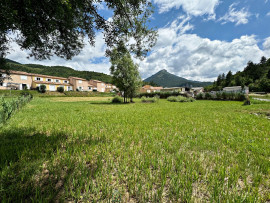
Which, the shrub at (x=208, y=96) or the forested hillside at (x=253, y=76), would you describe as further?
the forested hillside at (x=253, y=76)

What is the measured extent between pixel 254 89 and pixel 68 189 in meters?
88.8

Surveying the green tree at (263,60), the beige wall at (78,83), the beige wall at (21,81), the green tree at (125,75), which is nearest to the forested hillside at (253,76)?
the green tree at (263,60)

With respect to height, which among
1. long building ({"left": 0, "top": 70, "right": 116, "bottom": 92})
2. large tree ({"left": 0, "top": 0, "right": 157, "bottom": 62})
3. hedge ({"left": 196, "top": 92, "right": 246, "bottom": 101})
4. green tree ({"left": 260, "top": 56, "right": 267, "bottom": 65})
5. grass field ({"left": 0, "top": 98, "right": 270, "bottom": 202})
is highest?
green tree ({"left": 260, "top": 56, "right": 267, "bottom": 65})

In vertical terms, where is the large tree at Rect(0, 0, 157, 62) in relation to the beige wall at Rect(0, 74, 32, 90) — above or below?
below

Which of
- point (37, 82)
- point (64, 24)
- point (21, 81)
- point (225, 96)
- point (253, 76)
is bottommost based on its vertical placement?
point (225, 96)

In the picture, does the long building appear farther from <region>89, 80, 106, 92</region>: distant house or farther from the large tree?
the large tree

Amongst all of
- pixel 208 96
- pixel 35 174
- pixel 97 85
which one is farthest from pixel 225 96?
pixel 97 85

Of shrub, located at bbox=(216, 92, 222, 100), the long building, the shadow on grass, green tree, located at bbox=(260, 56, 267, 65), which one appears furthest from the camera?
green tree, located at bbox=(260, 56, 267, 65)

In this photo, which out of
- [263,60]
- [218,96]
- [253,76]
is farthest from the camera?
[263,60]

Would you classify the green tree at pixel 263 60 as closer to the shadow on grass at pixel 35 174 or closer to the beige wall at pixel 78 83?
the shadow on grass at pixel 35 174

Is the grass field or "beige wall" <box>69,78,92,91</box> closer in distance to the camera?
the grass field

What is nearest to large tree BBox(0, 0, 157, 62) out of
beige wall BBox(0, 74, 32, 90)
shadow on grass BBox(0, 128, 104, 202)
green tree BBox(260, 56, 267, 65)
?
shadow on grass BBox(0, 128, 104, 202)

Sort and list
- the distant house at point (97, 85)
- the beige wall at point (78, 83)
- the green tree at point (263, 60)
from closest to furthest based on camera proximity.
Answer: the beige wall at point (78, 83)
the distant house at point (97, 85)
the green tree at point (263, 60)

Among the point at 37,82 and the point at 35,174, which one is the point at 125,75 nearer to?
the point at 35,174
